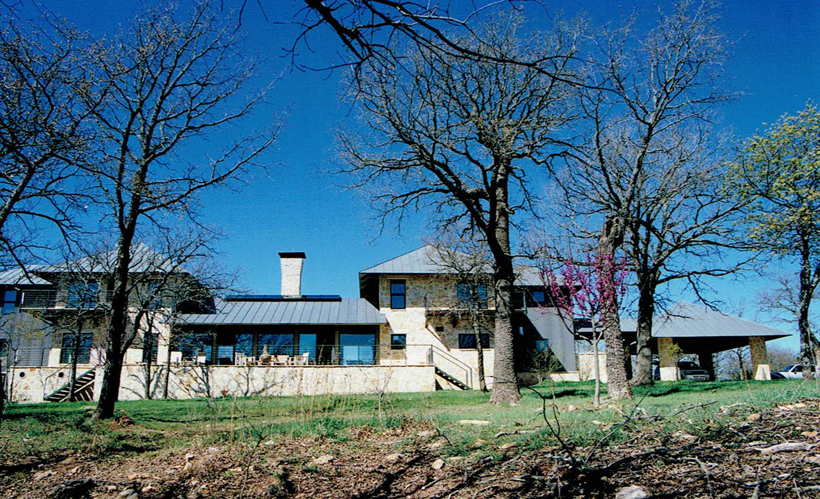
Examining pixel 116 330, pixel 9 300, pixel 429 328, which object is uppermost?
pixel 9 300

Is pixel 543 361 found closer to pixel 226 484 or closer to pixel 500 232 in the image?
pixel 500 232

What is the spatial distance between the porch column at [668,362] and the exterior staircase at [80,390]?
1161 inches

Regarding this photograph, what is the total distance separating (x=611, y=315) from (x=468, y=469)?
26.3ft

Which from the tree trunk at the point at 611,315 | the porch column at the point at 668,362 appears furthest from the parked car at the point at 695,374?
the tree trunk at the point at 611,315

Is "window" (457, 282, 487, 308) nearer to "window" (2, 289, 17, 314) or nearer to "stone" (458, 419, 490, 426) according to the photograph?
"stone" (458, 419, 490, 426)

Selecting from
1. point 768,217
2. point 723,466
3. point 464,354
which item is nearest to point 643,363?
point 768,217

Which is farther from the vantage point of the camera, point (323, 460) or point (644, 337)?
point (644, 337)

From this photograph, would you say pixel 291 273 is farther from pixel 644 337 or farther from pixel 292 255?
pixel 644 337

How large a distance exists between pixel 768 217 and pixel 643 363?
6.07 metres

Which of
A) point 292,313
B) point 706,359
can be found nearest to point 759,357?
point 706,359

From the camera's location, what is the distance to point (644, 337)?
1881cm

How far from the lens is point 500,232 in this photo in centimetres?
1376

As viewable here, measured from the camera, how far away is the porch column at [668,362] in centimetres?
3134

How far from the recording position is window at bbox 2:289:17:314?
30922mm
